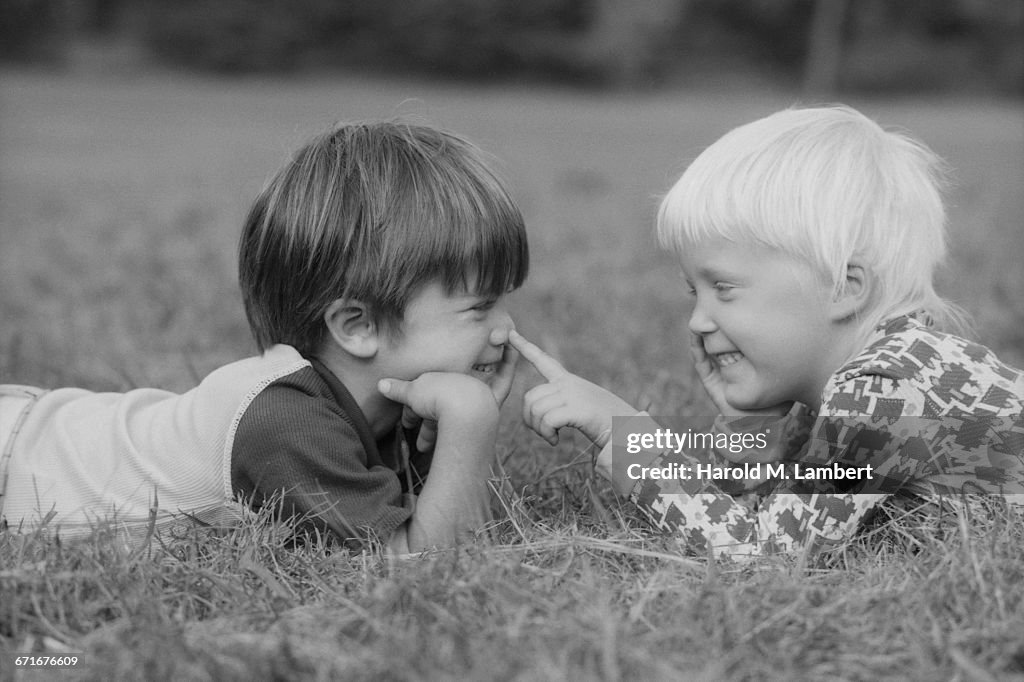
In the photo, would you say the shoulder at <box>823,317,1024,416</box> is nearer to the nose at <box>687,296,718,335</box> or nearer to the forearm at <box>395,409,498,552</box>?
the nose at <box>687,296,718,335</box>

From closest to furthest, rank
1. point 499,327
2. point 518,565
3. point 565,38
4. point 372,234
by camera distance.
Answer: point 518,565
point 372,234
point 499,327
point 565,38

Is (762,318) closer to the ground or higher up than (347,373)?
higher up

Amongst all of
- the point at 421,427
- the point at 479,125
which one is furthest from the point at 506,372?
the point at 479,125

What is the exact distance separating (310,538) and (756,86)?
3084cm

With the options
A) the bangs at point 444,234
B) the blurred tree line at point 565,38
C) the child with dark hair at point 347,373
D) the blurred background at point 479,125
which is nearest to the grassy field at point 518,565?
the blurred background at point 479,125

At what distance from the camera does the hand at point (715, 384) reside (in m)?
2.50

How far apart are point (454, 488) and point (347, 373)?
39 centimetres

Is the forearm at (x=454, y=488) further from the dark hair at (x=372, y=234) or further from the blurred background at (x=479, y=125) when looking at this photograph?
the blurred background at (x=479, y=125)

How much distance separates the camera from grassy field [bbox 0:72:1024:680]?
5.19 ft

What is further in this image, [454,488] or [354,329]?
[354,329]

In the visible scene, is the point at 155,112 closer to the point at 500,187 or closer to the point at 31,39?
the point at 31,39

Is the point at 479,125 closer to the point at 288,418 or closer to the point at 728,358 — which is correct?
the point at 728,358

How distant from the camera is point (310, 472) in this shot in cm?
216

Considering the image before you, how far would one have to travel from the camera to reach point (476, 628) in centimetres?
166
